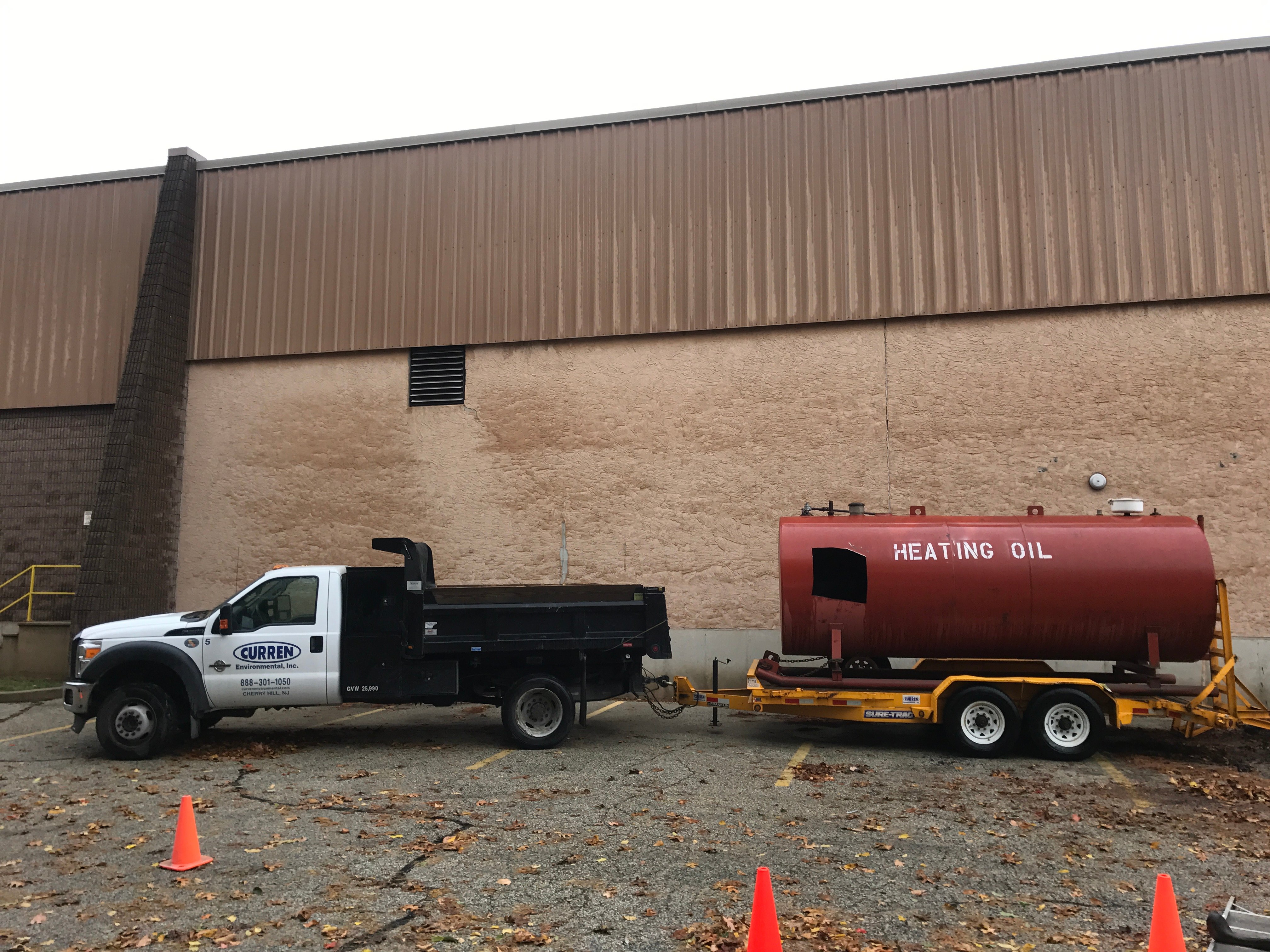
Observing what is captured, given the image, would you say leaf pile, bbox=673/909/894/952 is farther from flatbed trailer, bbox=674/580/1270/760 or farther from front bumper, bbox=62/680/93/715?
front bumper, bbox=62/680/93/715

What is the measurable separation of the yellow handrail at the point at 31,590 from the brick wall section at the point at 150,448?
1.42 meters

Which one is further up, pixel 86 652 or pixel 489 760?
pixel 86 652

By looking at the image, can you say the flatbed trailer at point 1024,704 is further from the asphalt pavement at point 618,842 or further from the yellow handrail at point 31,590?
the yellow handrail at point 31,590

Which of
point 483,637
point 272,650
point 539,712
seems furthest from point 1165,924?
point 272,650

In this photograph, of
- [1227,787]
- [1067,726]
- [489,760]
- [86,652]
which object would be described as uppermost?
[86,652]

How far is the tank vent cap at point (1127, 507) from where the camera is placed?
37.1ft

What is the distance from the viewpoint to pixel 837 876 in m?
6.21

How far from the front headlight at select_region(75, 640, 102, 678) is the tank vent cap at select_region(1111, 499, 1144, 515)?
12.5m

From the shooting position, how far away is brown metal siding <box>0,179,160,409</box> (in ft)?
60.4

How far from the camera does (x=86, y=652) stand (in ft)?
33.5

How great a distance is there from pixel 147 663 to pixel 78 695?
763 mm

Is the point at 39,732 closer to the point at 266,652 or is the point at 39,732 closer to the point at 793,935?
the point at 266,652

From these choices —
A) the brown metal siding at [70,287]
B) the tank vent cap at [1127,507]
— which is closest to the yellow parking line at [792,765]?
the tank vent cap at [1127,507]

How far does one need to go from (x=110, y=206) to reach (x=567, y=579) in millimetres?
12867
